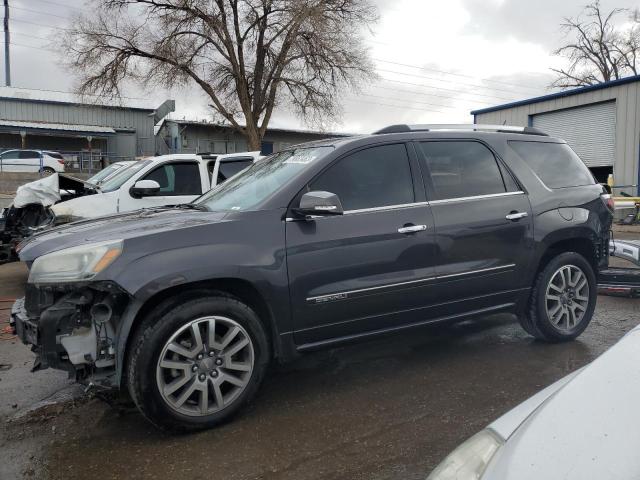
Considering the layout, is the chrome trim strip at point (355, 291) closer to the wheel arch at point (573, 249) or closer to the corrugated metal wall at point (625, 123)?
the wheel arch at point (573, 249)

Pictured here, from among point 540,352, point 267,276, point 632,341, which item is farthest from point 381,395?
point 632,341

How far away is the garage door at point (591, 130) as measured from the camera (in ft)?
58.5

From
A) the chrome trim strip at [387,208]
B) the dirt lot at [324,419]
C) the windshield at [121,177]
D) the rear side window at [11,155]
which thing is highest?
the rear side window at [11,155]

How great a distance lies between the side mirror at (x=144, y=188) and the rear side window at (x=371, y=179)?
4.40m

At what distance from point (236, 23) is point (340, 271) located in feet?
83.0

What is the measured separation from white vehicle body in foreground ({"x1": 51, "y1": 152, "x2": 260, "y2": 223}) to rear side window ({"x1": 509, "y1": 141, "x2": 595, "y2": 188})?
4924mm

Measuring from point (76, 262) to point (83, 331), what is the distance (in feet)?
1.29

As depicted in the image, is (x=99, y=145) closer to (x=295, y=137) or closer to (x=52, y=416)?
(x=295, y=137)

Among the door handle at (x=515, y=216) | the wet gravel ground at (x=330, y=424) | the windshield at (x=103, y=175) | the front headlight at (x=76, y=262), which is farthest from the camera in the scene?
the windshield at (x=103, y=175)

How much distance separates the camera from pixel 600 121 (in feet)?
59.5

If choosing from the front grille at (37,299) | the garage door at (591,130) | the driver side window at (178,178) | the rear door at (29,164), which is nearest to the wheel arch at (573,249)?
the front grille at (37,299)

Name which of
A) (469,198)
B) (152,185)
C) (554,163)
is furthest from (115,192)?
(554,163)

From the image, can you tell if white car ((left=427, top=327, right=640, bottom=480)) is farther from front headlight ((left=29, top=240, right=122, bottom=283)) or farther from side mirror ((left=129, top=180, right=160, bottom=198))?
side mirror ((left=129, top=180, right=160, bottom=198))

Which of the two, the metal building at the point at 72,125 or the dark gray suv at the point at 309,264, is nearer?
the dark gray suv at the point at 309,264
